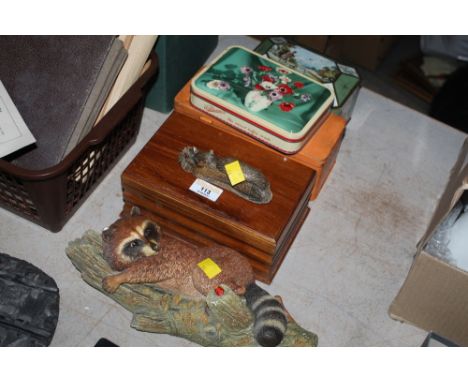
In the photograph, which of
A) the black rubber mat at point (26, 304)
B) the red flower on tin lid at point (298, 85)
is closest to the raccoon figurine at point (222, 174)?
the red flower on tin lid at point (298, 85)

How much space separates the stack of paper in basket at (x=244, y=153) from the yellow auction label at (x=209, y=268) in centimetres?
6

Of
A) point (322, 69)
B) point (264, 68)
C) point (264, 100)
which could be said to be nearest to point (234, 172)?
point (264, 100)

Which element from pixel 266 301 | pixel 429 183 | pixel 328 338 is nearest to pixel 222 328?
pixel 266 301

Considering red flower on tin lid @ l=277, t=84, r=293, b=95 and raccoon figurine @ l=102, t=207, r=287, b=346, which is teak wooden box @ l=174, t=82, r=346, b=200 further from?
raccoon figurine @ l=102, t=207, r=287, b=346

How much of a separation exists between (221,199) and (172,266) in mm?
146

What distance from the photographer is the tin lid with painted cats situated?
107cm

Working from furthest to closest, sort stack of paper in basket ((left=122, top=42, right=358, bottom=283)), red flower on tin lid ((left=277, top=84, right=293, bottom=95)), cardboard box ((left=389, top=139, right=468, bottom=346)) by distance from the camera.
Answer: red flower on tin lid ((left=277, top=84, right=293, bottom=95)) → stack of paper in basket ((left=122, top=42, right=358, bottom=283)) → cardboard box ((left=389, top=139, right=468, bottom=346))

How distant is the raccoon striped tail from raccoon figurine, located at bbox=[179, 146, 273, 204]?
17 cm

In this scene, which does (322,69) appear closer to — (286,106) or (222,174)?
(286,106)

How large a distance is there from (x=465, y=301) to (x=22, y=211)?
0.81m

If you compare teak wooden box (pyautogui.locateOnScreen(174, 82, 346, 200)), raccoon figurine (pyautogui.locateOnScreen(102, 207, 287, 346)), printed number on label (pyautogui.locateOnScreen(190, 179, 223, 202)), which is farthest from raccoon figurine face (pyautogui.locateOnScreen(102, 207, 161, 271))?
teak wooden box (pyautogui.locateOnScreen(174, 82, 346, 200))

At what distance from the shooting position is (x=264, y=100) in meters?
1.10

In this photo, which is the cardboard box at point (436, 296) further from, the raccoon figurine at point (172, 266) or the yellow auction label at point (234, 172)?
the yellow auction label at point (234, 172)

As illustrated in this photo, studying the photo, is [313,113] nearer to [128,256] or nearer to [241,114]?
[241,114]
